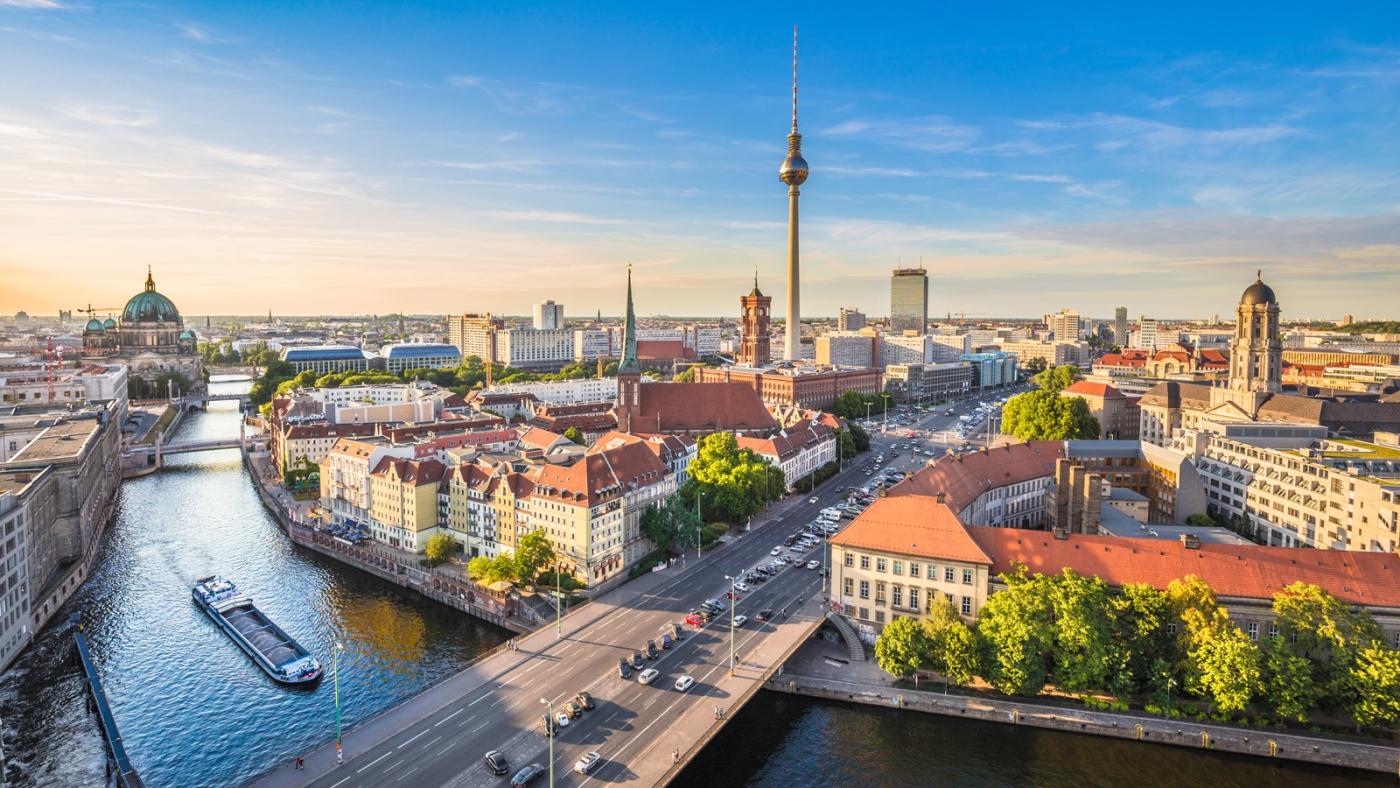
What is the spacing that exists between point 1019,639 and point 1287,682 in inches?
540

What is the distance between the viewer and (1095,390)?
451ft

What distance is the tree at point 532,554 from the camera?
217 feet

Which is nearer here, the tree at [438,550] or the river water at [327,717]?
the river water at [327,717]

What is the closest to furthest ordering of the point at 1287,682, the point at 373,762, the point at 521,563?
the point at 373,762
the point at 1287,682
the point at 521,563

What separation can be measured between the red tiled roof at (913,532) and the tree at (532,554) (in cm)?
2537

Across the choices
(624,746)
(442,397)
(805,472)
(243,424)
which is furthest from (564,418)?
(624,746)

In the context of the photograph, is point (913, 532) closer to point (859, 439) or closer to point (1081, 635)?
point (1081, 635)

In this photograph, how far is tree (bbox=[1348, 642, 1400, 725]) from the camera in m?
42.3

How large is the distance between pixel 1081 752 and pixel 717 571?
32625 millimetres

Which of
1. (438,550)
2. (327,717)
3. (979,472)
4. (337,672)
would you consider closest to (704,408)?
(979,472)

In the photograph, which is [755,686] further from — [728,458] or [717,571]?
[728,458]

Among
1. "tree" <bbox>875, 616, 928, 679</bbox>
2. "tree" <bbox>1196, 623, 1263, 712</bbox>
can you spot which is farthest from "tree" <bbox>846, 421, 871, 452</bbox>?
"tree" <bbox>1196, 623, 1263, 712</bbox>

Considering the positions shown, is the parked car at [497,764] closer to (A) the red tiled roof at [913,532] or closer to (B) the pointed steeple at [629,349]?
(A) the red tiled roof at [913,532]

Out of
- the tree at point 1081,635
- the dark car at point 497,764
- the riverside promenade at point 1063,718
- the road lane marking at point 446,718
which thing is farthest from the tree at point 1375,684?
the road lane marking at point 446,718
